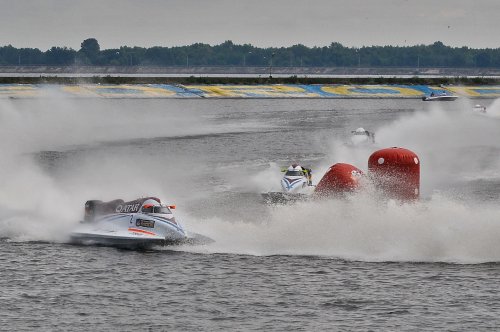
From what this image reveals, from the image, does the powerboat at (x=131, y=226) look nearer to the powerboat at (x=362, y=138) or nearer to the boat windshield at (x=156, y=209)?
the boat windshield at (x=156, y=209)

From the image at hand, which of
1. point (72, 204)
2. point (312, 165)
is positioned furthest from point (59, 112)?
point (72, 204)

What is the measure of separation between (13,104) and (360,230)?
313ft

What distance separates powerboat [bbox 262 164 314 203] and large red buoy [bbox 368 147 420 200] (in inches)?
416

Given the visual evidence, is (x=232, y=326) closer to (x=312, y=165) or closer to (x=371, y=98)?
(x=312, y=165)

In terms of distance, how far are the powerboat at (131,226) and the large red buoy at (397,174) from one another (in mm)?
8433

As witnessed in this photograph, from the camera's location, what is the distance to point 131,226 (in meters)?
40.4

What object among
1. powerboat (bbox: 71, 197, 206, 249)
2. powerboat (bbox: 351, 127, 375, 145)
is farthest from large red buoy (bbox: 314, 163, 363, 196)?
powerboat (bbox: 351, 127, 375, 145)

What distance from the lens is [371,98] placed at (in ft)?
649

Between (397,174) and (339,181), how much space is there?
250 centimetres

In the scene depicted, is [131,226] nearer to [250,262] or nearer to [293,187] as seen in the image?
[250,262]

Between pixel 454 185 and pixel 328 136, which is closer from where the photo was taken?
pixel 454 185

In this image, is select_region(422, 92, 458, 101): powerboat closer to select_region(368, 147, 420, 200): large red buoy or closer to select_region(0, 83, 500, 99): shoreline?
select_region(0, 83, 500, 99): shoreline

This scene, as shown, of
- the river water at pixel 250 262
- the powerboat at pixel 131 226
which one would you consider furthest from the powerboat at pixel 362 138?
the powerboat at pixel 131 226

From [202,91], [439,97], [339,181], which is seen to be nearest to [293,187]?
[339,181]
